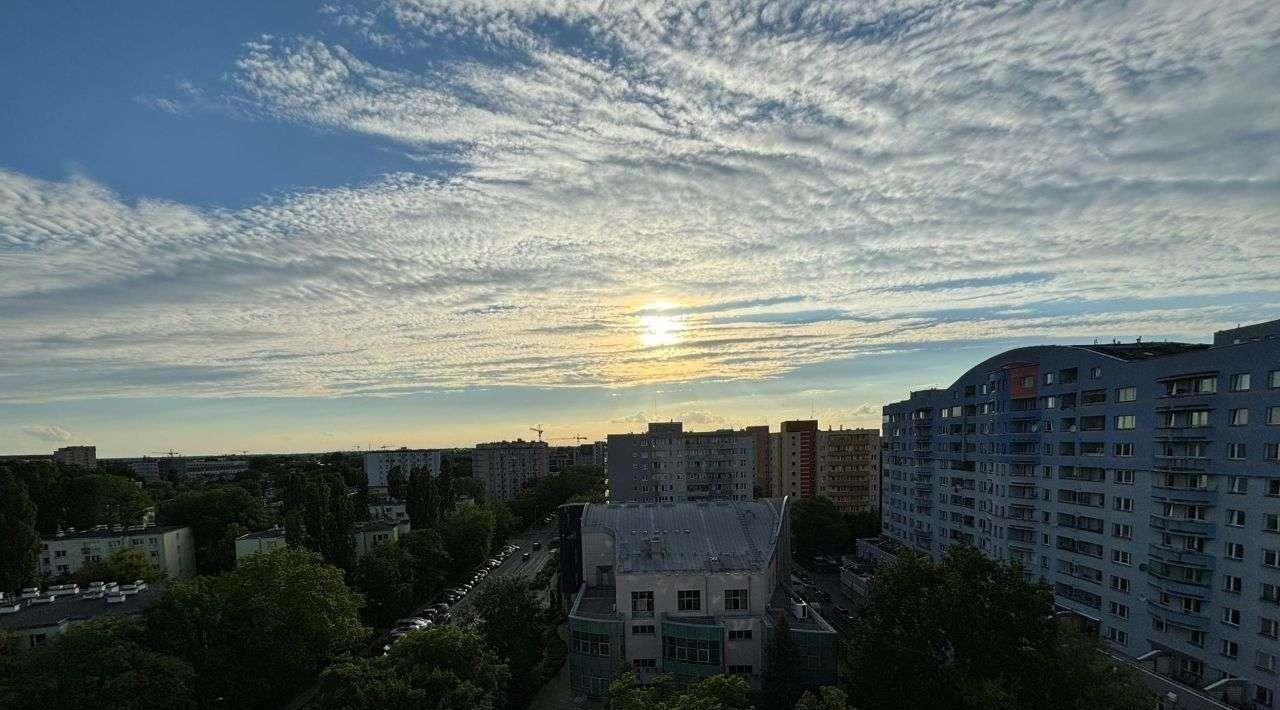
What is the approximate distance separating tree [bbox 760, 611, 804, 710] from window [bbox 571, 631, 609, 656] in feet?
34.4

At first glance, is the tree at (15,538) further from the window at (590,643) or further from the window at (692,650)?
the window at (692,650)

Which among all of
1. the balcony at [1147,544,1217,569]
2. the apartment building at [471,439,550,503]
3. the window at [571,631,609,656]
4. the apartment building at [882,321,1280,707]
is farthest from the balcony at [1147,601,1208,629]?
the apartment building at [471,439,550,503]

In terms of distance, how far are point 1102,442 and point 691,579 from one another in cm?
3097

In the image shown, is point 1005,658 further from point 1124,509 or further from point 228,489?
point 228,489

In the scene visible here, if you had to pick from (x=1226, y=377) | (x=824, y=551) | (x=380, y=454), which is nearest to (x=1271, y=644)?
(x=1226, y=377)

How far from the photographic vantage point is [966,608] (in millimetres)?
29312

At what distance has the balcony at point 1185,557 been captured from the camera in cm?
3462

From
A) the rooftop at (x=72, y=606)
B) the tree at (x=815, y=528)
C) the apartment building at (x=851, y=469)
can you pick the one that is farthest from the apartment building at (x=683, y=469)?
the rooftop at (x=72, y=606)

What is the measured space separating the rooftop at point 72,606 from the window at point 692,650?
3243cm

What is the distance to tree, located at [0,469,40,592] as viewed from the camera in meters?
52.5

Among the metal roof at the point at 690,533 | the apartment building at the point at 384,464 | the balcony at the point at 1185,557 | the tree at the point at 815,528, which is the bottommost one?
the apartment building at the point at 384,464

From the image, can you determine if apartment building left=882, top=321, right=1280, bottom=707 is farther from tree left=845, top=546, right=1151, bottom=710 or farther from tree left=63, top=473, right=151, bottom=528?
tree left=63, top=473, right=151, bottom=528

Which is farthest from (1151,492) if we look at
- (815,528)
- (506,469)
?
(506,469)

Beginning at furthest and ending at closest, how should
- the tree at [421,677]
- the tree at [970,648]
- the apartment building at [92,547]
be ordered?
1. the apartment building at [92,547]
2. the tree at [970,648]
3. the tree at [421,677]
